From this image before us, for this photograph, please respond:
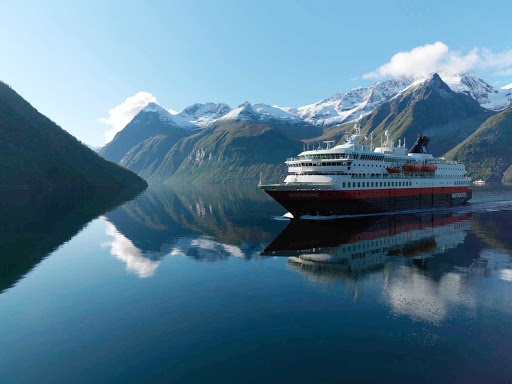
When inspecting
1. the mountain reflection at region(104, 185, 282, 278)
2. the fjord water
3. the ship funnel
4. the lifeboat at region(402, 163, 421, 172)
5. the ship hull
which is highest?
the ship funnel

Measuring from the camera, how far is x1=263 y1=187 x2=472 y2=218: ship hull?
5747 centimetres

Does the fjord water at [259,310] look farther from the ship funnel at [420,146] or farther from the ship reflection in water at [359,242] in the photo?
the ship funnel at [420,146]

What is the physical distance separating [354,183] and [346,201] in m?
4.02

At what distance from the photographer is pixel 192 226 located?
191 feet

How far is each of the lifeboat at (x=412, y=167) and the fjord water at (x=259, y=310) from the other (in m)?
32.4

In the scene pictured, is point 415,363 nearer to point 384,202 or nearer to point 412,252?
point 412,252

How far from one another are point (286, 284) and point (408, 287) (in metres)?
9.96

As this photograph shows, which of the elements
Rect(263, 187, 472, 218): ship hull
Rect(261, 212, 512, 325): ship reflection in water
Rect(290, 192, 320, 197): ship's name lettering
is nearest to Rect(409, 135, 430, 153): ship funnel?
Rect(263, 187, 472, 218): ship hull

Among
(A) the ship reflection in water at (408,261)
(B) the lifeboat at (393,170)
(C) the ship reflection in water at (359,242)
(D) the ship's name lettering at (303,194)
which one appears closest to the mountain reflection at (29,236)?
(C) the ship reflection in water at (359,242)

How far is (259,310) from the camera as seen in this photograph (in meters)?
21.4

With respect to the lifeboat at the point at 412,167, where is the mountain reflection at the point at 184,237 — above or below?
below

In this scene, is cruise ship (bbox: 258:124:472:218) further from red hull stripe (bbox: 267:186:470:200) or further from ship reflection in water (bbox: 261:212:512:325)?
ship reflection in water (bbox: 261:212:512:325)

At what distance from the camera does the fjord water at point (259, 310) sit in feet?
49.7

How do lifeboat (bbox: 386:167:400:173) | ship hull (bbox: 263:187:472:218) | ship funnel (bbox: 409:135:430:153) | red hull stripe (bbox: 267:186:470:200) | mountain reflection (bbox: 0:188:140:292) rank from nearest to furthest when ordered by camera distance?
mountain reflection (bbox: 0:188:140:292)
red hull stripe (bbox: 267:186:470:200)
ship hull (bbox: 263:187:472:218)
lifeboat (bbox: 386:167:400:173)
ship funnel (bbox: 409:135:430:153)
